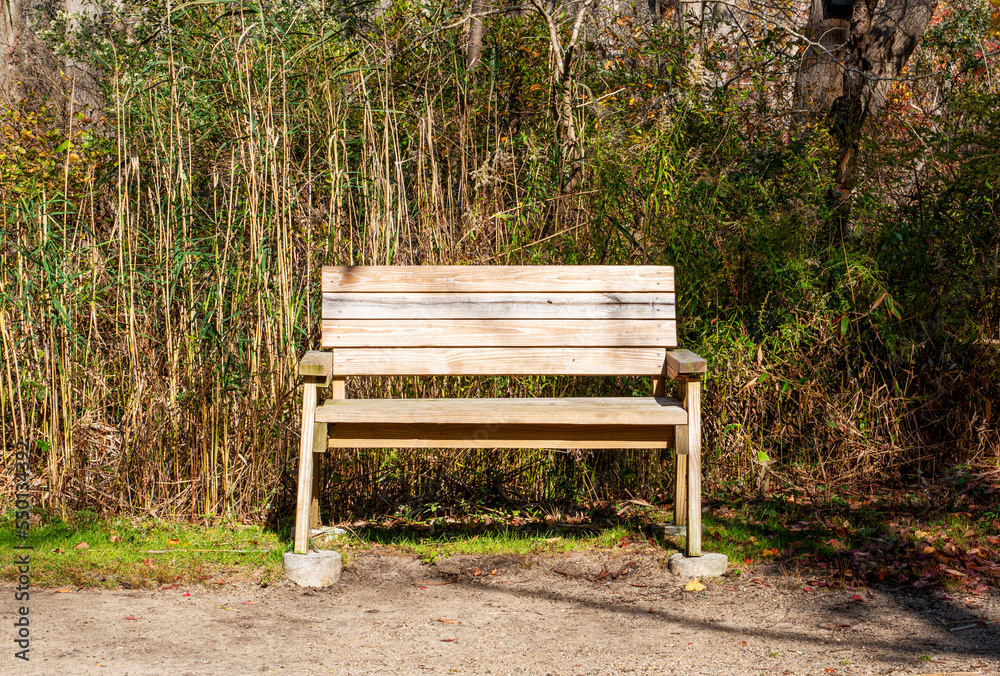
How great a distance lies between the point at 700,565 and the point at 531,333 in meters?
1.00

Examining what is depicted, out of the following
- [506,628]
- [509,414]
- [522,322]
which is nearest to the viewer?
[506,628]

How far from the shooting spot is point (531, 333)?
3201 mm

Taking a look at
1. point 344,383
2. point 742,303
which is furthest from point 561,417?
point 742,303

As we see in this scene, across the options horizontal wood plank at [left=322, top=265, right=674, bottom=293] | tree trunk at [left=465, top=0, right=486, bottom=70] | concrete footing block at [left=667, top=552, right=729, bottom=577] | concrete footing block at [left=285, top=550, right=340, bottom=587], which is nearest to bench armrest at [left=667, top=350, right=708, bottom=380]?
horizontal wood plank at [left=322, top=265, right=674, bottom=293]

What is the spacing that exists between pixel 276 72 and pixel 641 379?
1.94 metres

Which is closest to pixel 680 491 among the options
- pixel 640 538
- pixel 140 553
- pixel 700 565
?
pixel 640 538

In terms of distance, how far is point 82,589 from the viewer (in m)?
2.82

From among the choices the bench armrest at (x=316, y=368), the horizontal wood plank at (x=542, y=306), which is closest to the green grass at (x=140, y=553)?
the bench armrest at (x=316, y=368)

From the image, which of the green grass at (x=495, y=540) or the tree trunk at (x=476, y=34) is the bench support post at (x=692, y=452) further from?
the tree trunk at (x=476, y=34)

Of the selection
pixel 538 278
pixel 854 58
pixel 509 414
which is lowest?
pixel 509 414

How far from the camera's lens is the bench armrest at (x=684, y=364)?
285cm

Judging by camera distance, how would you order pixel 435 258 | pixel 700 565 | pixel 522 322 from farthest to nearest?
pixel 435 258, pixel 522 322, pixel 700 565

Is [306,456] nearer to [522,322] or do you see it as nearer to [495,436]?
[495,436]

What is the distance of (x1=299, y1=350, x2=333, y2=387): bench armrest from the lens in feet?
9.25
